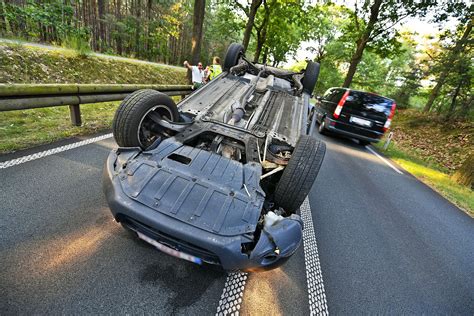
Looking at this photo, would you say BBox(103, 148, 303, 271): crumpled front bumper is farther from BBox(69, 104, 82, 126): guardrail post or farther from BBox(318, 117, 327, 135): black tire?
BBox(318, 117, 327, 135): black tire

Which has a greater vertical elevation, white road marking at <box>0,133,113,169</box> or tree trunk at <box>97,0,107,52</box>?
tree trunk at <box>97,0,107,52</box>

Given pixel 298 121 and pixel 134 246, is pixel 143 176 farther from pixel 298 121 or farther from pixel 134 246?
pixel 298 121

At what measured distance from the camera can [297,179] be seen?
6.81 feet

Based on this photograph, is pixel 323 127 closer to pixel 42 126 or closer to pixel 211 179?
pixel 211 179

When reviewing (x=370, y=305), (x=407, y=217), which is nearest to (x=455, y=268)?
(x=407, y=217)

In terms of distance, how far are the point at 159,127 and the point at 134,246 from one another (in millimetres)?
1351

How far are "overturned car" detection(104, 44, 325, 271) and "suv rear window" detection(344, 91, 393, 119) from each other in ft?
14.7

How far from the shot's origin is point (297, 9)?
14.1 m

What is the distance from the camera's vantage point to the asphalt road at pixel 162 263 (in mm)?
1577

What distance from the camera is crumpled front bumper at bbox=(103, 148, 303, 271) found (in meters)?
1.46

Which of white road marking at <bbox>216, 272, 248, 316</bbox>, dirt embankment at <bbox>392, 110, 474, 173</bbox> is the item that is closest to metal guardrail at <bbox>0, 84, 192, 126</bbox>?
white road marking at <bbox>216, 272, 248, 316</bbox>

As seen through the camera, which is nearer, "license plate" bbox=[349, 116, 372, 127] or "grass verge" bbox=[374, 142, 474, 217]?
"grass verge" bbox=[374, 142, 474, 217]

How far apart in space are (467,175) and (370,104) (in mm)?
A: 3015

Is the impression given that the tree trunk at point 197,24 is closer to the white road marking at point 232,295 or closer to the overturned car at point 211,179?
the overturned car at point 211,179
